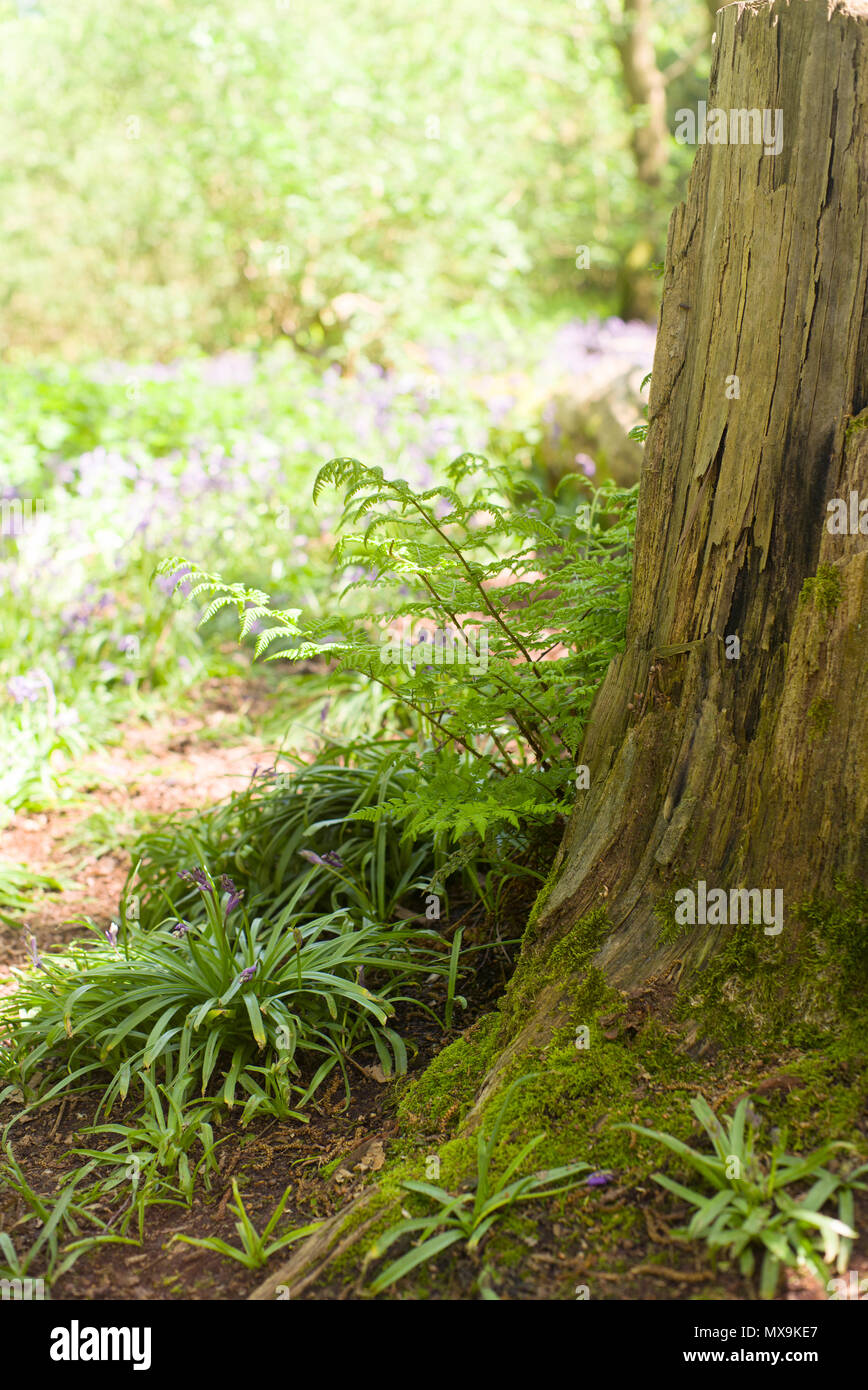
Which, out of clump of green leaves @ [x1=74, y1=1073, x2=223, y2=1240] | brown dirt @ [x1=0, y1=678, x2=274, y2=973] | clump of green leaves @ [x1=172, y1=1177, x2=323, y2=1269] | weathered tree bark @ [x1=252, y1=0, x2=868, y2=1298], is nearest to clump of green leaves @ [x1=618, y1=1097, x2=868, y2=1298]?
weathered tree bark @ [x1=252, y1=0, x2=868, y2=1298]

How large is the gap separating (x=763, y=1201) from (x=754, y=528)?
1.35m

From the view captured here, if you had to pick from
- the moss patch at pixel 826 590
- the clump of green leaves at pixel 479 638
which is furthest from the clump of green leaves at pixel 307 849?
the moss patch at pixel 826 590

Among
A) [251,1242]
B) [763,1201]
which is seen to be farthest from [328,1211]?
[763,1201]

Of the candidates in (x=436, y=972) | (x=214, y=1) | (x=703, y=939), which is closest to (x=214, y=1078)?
(x=436, y=972)

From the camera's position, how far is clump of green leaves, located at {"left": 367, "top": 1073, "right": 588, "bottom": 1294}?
1.96 meters

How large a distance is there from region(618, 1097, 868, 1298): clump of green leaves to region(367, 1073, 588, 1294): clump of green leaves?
22 centimetres

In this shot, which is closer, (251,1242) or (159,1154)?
(251,1242)

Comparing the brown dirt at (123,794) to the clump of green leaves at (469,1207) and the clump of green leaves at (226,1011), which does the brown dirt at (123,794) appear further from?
the clump of green leaves at (469,1207)

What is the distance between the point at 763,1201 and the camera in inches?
74.6

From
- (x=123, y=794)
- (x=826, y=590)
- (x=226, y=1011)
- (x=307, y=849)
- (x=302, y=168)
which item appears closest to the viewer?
(x=826, y=590)

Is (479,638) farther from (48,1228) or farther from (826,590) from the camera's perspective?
(48,1228)

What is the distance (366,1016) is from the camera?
2893mm

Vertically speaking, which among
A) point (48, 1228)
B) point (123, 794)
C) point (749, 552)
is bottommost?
point (48, 1228)
